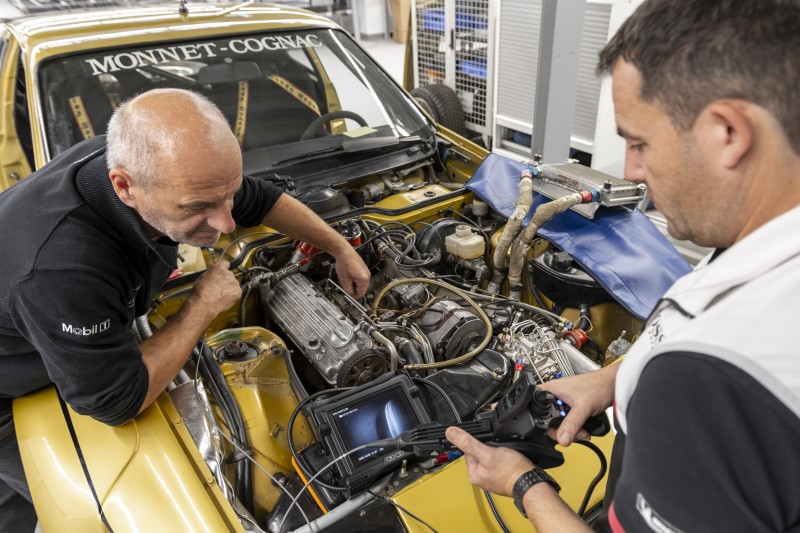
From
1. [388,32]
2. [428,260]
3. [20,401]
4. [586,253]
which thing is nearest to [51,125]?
[20,401]

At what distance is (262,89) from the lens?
2.58 metres

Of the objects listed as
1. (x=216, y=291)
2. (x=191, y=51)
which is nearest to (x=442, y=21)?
(x=191, y=51)

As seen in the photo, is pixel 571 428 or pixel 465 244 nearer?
pixel 571 428

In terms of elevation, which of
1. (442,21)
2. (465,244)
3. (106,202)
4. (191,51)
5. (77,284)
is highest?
(191,51)

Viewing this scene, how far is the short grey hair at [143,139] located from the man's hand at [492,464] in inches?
36.1

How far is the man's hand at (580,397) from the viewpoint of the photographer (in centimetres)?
110

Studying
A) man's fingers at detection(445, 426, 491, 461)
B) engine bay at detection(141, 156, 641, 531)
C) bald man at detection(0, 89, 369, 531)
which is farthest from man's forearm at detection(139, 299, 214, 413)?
man's fingers at detection(445, 426, 491, 461)

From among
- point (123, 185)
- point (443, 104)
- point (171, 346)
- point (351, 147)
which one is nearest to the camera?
point (123, 185)

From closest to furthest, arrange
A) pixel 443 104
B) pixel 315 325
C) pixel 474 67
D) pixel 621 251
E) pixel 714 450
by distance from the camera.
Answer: pixel 714 450 < pixel 315 325 < pixel 621 251 < pixel 443 104 < pixel 474 67

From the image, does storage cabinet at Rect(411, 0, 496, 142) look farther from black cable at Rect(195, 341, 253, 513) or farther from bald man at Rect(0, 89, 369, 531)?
black cable at Rect(195, 341, 253, 513)

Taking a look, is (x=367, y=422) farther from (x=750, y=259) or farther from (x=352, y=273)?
(x=750, y=259)

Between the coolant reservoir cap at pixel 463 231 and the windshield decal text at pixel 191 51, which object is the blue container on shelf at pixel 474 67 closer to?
the windshield decal text at pixel 191 51

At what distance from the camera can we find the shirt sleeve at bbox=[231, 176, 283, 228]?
5.98 ft

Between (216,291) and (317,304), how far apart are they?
352mm
